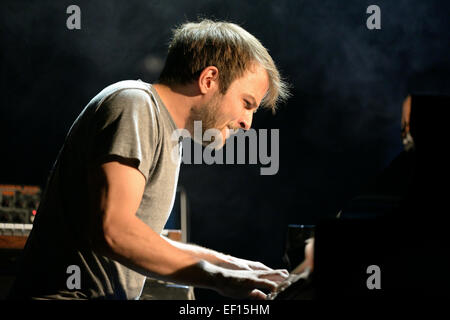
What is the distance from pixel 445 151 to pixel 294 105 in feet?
10.7

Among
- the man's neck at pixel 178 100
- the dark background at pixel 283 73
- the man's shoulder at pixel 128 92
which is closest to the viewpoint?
the man's shoulder at pixel 128 92

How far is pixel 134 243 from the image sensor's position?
1.30m

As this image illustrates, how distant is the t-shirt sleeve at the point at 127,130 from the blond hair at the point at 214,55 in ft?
1.21

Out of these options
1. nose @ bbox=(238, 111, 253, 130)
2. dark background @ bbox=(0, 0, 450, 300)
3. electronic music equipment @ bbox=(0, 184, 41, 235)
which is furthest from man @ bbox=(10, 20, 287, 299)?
dark background @ bbox=(0, 0, 450, 300)

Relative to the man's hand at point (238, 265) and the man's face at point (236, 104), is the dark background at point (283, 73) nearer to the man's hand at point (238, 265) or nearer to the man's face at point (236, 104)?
the man's face at point (236, 104)

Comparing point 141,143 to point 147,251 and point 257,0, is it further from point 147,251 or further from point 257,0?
point 257,0

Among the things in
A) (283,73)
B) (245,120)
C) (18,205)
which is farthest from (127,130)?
(283,73)

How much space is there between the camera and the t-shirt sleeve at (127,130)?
4.37 ft

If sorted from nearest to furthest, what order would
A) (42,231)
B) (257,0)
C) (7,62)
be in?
(42,231) < (7,62) < (257,0)

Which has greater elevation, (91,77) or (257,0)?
(257,0)

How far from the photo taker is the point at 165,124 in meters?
1.61

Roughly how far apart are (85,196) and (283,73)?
312 cm

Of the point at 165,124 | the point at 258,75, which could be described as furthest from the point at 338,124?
the point at 165,124

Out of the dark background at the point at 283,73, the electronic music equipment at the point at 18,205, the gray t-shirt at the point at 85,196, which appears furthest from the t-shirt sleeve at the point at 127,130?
the dark background at the point at 283,73
